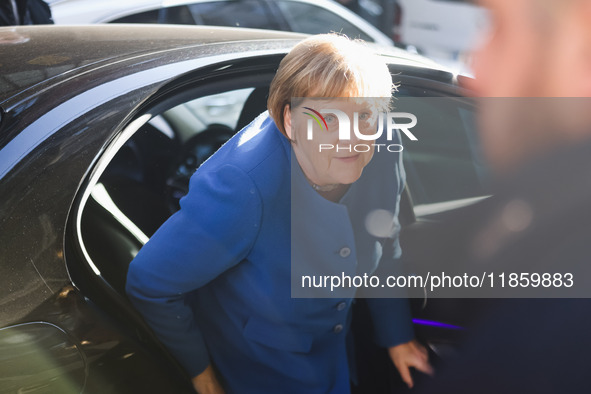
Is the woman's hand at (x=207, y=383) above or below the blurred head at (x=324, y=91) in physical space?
below

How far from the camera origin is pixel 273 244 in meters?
1.37

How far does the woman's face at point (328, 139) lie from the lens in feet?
4.25

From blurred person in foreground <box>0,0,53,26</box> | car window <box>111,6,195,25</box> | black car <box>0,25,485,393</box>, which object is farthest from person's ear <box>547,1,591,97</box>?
car window <box>111,6,195,25</box>

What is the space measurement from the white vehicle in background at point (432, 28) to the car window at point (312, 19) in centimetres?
141

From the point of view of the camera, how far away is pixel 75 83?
1.56m

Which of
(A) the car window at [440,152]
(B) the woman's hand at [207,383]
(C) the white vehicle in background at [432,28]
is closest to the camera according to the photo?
(B) the woman's hand at [207,383]

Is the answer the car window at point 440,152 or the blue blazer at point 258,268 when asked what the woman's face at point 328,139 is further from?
the car window at point 440,152

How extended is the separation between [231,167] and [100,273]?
38 cm

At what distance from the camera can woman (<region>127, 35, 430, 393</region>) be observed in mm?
1288

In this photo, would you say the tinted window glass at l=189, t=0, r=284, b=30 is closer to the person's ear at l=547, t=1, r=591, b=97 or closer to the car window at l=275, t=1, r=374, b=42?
the car window at l=275, t=1, r=374, b=42

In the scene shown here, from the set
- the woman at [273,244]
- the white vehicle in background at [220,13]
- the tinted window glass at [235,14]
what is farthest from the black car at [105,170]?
the tinted window glass at [235,14]

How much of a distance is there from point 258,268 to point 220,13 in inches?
135

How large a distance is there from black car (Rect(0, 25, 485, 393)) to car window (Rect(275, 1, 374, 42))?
295cm

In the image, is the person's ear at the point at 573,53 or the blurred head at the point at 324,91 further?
the blurred head at the point at 324,91
